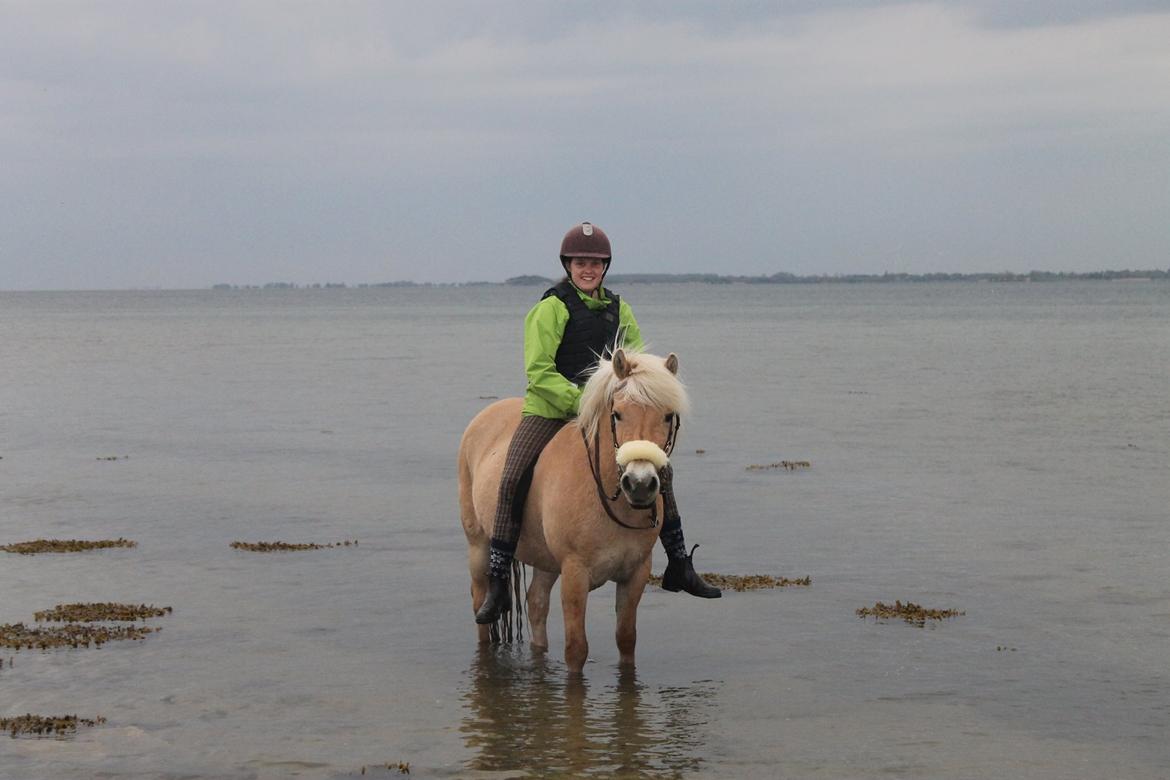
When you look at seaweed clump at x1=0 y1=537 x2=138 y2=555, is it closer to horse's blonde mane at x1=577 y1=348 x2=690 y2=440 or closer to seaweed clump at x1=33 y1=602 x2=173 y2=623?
seaweed clump at x1=33 y1=602 x2=173 y2=623

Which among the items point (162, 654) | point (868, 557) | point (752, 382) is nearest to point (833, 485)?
point (868, 557)

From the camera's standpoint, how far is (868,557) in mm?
15305

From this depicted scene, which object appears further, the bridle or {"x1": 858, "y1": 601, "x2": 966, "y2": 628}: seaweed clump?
{"x1": 858, "y1": 601, "x2": 966, "y2": 628}: seaweed clump

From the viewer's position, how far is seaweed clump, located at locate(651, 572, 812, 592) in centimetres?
1382

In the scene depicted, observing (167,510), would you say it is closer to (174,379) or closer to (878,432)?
(878,432)

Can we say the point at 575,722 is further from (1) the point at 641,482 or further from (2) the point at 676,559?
(1) the point at 641,482

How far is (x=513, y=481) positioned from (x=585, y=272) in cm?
166

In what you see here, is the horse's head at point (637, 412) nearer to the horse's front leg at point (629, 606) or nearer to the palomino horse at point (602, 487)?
the palomino horse at point (602, 487)

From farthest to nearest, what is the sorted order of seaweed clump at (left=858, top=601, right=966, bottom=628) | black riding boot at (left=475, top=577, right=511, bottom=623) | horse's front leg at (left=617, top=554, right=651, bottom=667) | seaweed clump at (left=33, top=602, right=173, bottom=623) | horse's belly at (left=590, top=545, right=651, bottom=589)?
seaweed clump at (left=858, top=601, right=966, bottom=628)
seaweed clump at (left=33, top=602, right=173, bottom=623)
black riding boot at (left=475, top=577, right=511, bottom=623)
horse's front leg at (left=617, top=554, right=651, bottom=667)
horse's belly at (left=590, top=545, right=651, bottom=589)

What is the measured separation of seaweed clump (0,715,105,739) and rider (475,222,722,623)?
10.2ft

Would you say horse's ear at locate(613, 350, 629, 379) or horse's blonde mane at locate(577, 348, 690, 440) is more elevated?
horse's ear at locate(613, 350, 629, 379)

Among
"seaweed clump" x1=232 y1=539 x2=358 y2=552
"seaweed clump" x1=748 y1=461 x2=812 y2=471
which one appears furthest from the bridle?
"seaweed clump" x1=748 y1=461 x2=812 y2=471

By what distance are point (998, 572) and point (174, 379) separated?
41.9 metres

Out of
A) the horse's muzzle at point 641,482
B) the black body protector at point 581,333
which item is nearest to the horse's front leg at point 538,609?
the black body protector at point 581,333
